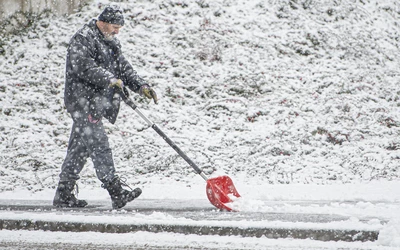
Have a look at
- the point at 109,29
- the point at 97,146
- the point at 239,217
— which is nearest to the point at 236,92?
the point at 109,29

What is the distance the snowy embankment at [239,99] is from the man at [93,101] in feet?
5.22

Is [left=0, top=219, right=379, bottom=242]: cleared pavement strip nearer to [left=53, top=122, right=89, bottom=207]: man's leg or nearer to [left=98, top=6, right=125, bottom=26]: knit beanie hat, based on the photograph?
[left=53, top=122, right=89, bottom=207]: man's leg

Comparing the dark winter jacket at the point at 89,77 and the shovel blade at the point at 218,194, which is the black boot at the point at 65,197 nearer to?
the dark winter jacket at the point at 89,77

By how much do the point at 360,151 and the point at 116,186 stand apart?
466cm

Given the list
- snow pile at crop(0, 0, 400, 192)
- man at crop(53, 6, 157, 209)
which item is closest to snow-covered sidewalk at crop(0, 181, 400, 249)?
man at crop(53, 6, 157, 209)

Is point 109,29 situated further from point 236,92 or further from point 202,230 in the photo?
point 236,92

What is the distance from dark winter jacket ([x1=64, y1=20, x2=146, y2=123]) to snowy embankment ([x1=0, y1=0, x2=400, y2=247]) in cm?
199

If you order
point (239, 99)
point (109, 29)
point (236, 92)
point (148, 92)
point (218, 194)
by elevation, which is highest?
point (236, 92)

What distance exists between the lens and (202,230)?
10.9 ft

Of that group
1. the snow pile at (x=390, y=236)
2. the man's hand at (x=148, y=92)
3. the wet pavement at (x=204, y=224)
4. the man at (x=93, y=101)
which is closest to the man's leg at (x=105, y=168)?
the man at (x=93, y=101)

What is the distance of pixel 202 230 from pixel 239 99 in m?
6.01

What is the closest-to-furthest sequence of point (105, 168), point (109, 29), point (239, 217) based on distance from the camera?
point (239, 217) → point (105, 168) → point (109, 29)

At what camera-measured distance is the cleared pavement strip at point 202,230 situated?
3045 millimetres

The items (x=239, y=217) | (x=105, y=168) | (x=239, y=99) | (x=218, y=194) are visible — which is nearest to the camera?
(x=239, y=217)
